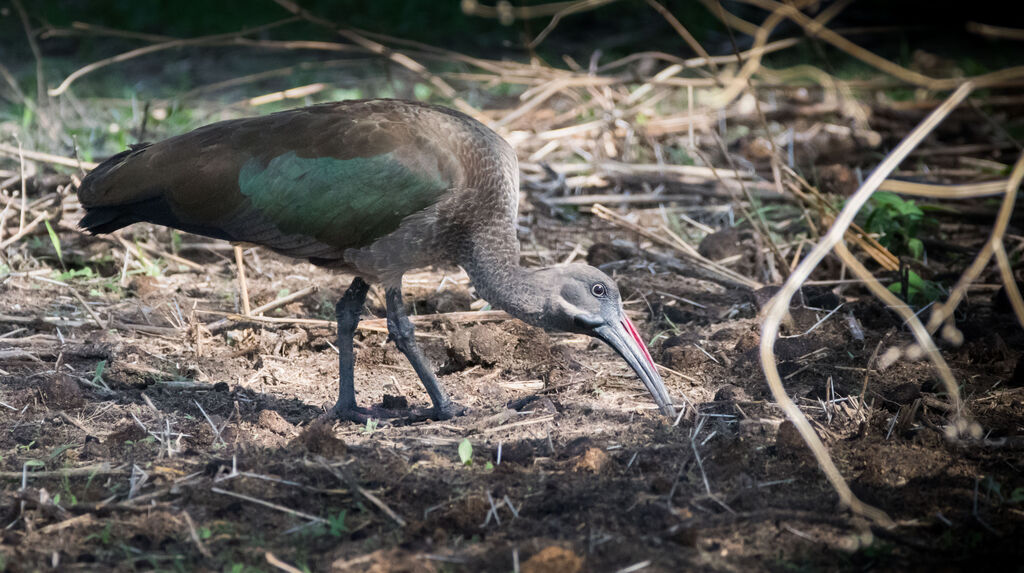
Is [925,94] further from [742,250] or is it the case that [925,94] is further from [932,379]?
[932,379]

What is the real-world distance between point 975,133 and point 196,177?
18.5ft

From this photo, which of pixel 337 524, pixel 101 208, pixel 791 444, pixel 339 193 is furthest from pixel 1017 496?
pixel 101 208

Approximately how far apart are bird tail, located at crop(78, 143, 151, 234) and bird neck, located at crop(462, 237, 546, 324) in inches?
54.7

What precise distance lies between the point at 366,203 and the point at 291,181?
316 millimetres

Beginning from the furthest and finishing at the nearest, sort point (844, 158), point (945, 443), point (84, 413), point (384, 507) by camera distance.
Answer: point (844, 158), point (84, 413), point (945, 443), point (384, 507)

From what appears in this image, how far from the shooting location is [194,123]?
6914 millimetres

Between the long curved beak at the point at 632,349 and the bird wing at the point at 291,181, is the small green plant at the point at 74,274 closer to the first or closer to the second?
the bird wing at the point at 291,181

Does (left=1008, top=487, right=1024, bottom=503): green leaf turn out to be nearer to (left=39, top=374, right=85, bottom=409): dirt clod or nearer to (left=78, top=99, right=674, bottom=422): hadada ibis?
(left=78, top=99, right=674, bottom=422): hadada ibis

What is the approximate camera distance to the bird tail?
4.04 meters

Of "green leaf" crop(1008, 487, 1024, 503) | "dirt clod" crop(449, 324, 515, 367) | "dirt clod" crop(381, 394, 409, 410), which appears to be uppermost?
"green leaf" crop(1008, 487, 1024, 503)

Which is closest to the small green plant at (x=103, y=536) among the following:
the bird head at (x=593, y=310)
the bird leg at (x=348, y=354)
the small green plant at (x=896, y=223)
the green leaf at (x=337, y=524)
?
the green leaf at (x=337, y=524)

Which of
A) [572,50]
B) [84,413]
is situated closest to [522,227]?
[84,413]

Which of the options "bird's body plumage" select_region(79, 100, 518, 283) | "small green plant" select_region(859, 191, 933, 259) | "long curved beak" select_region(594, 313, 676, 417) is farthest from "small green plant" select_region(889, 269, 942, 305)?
"bird's body plumage" select_region(79, 100, 518, 283)

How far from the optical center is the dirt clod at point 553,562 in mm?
2594
